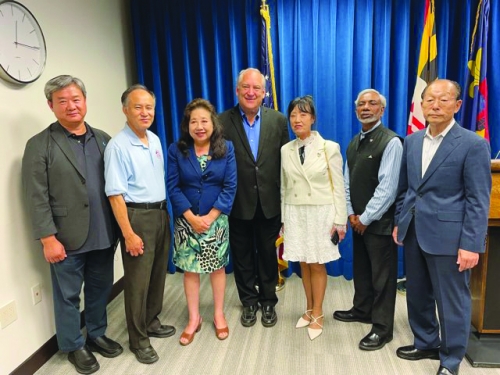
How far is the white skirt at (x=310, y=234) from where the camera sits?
2.22 meters

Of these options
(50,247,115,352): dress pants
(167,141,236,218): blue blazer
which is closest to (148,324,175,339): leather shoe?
(50,247,115,352): dress pants

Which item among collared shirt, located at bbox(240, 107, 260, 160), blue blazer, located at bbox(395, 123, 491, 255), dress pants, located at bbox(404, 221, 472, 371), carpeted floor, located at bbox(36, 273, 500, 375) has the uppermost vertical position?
collared shirt, located at bbox(240, 107, 260, 160)

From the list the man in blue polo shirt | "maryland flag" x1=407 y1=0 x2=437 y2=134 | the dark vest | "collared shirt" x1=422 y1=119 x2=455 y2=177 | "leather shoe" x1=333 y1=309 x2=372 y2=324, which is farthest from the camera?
"maryland flag" x1=407 y1=0 x2=437 y2=134

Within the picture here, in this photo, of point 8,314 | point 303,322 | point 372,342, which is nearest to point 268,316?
point 303,322

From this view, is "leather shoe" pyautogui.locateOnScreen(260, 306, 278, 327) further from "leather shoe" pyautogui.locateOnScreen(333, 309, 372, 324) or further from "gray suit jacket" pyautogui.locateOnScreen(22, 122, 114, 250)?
"gray suit jacket" pyautogui.locateOnScreen(22, 122, 114, 250)

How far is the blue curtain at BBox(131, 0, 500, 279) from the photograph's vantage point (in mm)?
2943

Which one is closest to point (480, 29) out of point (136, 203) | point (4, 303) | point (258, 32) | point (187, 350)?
point (258, 32)

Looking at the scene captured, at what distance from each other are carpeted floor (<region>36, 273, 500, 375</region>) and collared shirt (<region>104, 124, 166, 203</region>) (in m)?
0.97

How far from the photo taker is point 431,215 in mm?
1806

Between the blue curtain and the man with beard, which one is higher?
the blue curtain

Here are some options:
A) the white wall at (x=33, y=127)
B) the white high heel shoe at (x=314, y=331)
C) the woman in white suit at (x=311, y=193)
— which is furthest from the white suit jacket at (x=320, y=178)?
the white wall at (x=33, y=127)

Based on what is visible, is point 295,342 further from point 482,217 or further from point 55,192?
point 55,192

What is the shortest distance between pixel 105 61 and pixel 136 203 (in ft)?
4.89

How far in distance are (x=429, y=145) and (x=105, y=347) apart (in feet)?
7.20
